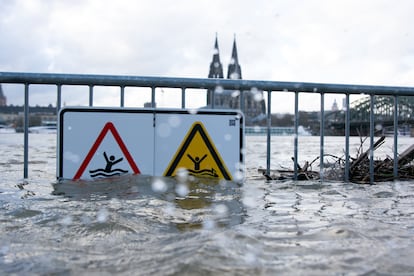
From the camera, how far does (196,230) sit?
214 centimetres

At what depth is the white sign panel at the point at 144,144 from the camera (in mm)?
3688

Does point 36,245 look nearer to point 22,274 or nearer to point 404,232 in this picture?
point 22,274

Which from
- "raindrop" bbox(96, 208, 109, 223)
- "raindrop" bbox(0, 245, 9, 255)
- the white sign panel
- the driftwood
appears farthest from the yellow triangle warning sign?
"raindrop" bbox(0, 245, 9, 255)

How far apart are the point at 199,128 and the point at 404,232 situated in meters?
2.03

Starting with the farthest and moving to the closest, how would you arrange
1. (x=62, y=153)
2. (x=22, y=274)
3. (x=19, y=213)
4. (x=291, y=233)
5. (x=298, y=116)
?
(x=298, y=116)
(x=62, y=153)
(x=19, y=213)
(x=291, y=233)
(x=22, y=274)

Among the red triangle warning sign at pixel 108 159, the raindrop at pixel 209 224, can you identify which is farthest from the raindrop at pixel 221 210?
the red triangle warning sign at pixel 108 159

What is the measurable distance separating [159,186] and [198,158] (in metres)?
0.47

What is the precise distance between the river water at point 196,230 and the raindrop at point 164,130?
43cm

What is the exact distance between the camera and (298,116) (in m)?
4.55

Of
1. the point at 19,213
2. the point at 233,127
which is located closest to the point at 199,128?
the point at 233,127

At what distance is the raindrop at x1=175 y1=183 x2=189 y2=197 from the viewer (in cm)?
328

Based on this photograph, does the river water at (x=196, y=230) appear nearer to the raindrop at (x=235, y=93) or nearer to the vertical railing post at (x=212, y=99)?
the vertical railing post at (x=212, y=99)

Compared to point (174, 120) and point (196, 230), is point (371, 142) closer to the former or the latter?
point (174, 120)

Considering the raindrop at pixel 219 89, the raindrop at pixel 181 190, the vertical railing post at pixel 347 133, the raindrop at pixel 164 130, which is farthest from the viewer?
the vertical railing post at pixel 347 133
